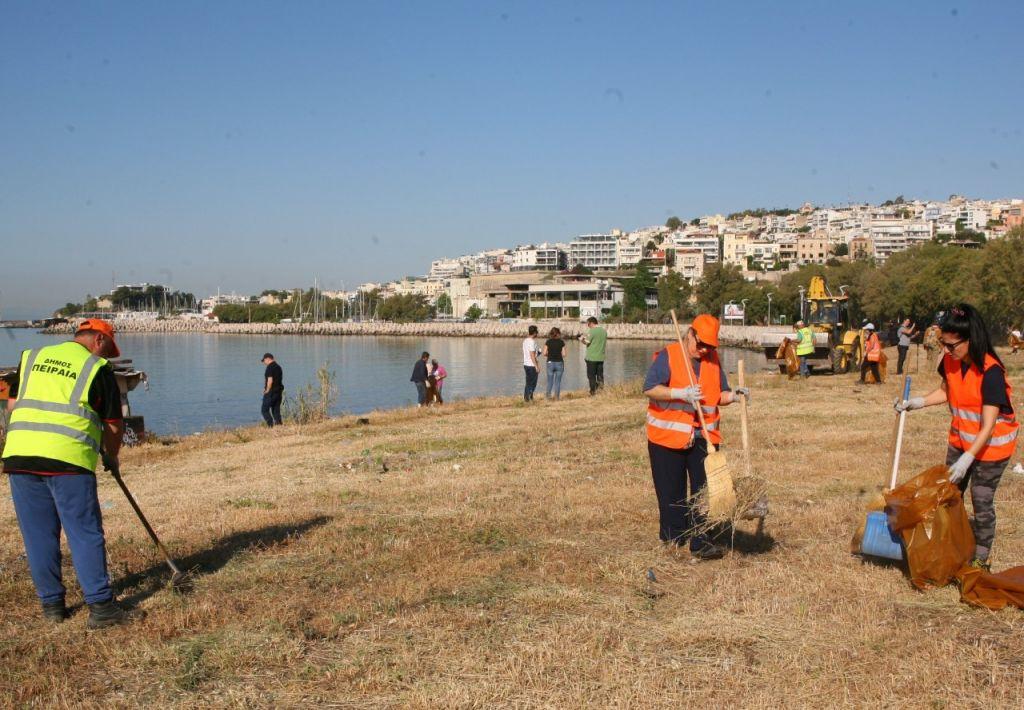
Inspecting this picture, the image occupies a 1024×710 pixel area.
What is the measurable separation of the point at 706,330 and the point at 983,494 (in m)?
2.07

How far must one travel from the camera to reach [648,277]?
152875 millimetres

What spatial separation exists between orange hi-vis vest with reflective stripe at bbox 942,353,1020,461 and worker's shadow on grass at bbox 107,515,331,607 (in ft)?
16.0

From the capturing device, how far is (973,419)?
19.4 feet

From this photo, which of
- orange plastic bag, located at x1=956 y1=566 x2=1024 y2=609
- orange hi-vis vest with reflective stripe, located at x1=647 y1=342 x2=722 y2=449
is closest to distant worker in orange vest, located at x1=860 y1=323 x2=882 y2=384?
orange hi-vis vest with reflective stripe, located at x1=647 y1=342 x2=722 y2=449

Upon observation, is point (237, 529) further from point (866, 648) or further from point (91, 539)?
point (866, 648)

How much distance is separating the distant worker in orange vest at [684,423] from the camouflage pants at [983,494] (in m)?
1.53

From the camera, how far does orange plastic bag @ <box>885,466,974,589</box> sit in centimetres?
558

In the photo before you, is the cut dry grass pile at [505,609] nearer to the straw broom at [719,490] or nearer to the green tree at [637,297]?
the straw broom at [719,490]

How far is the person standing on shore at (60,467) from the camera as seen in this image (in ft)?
17.1

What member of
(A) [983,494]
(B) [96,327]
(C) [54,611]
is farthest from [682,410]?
(C) [54,611]

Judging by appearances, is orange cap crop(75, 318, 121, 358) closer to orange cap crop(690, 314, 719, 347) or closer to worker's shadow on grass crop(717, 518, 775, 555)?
orange cap crop(690, 314, 719, 347)

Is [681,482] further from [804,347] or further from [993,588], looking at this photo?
[804,347]

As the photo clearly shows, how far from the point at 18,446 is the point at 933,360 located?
26.6m

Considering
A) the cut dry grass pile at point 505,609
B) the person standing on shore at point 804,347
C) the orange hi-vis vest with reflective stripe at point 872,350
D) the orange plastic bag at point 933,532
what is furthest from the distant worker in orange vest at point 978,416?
the person standing on shore at point 804,347
